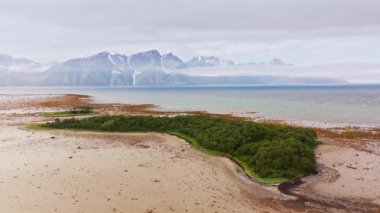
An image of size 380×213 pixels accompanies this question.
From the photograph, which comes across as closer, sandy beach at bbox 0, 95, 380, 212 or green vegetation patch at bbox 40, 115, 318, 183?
sandy beach at bbox 0, 95, 380, 212

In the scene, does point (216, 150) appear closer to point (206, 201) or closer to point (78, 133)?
point (206, 201)

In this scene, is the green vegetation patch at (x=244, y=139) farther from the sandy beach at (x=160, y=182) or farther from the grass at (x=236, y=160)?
the sandy beach at (x=160, y=182)

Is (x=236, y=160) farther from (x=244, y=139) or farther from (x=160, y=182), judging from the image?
(x=160, y=182)

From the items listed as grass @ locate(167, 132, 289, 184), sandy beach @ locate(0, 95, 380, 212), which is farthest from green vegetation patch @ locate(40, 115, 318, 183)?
sandy beach @ locate(0, 95, 380, 212)

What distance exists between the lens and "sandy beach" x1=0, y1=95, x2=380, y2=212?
46.4ft

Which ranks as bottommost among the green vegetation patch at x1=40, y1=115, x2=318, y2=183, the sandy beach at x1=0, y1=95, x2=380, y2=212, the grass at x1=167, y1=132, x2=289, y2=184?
the sandy beach at x1=0, y1=95, x2=380, y2=212

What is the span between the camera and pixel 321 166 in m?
20.2

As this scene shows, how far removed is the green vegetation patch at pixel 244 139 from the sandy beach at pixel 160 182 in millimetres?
902

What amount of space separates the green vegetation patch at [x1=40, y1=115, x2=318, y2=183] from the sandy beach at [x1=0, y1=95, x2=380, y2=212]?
902 millimetres

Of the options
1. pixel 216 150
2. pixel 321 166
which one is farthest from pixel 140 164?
pixel 321 166

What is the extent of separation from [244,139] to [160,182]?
26.3 ft

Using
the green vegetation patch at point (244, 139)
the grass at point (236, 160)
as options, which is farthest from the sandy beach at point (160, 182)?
the green vegetation patch at point (244, 139)

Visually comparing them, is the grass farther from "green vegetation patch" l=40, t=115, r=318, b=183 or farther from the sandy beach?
the sandy beach

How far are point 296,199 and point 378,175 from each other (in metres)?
6.51
